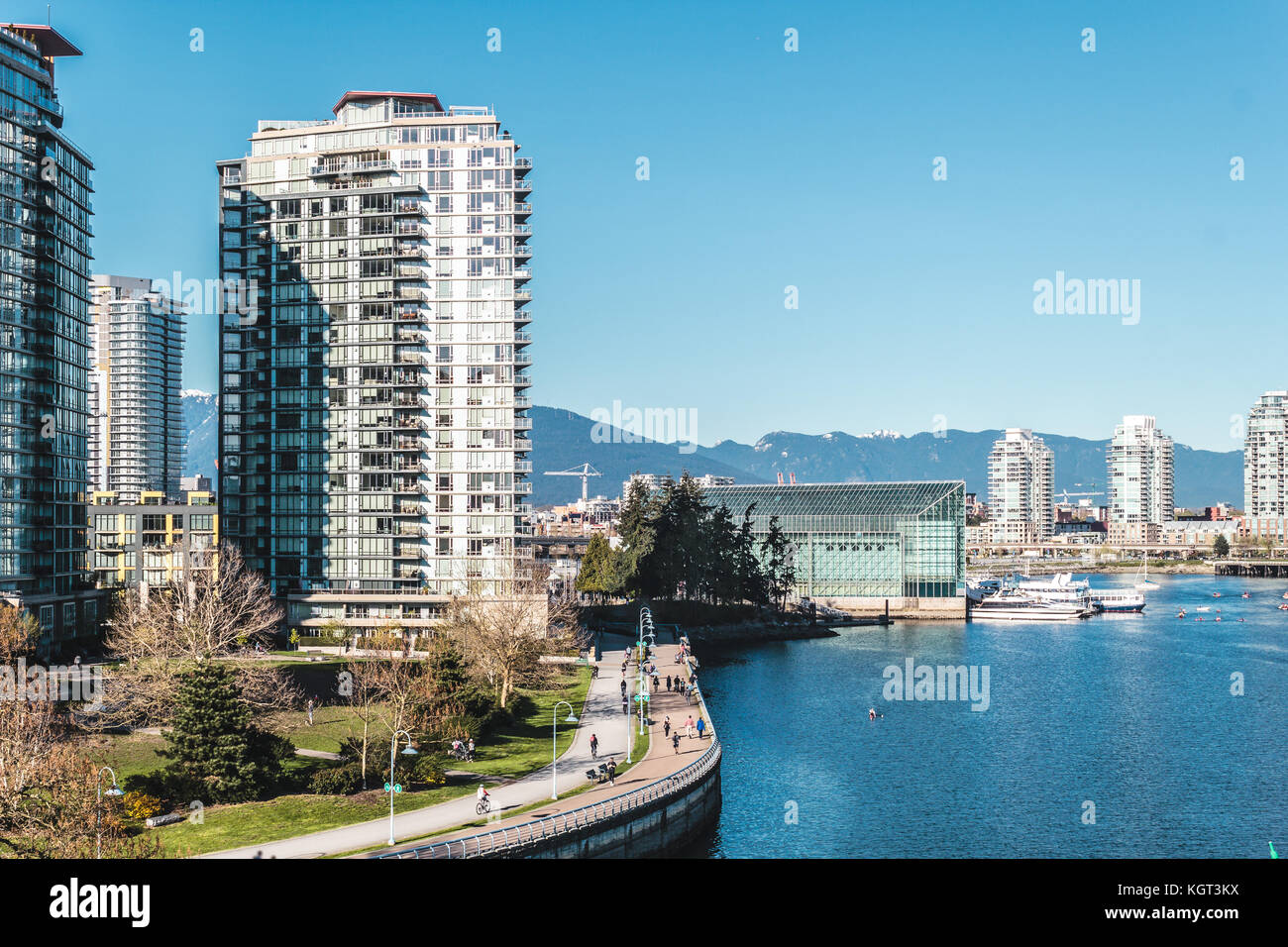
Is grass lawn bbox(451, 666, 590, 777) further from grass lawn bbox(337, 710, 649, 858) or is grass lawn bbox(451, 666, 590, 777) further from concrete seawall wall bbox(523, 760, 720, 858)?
concrete seawall wall bbox(523, 760, 720, 858)

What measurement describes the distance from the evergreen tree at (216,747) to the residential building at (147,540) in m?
85.1

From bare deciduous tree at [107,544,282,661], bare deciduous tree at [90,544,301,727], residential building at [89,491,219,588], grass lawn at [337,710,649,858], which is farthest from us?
residential building at [89,491,219,588]

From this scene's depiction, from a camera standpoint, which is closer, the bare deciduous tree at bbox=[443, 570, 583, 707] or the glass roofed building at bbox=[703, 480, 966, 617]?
the bare deciduous tree at bbox=[443, 570, 583, 707]

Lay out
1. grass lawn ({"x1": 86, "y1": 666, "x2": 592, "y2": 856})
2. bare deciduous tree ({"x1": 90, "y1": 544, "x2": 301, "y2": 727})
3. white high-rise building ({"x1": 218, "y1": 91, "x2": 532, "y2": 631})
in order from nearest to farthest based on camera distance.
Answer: grass lawn ({"x1": 86, "y1": 666, "x2": 592, "y2": 856}) → bare deciduous tree ({"x1": 90, "y1": 544, "x2": 301, "y2": 727}) → white high-rise building ({"x1": 218, "y1": 91, "x2": 532, "y2": 631})

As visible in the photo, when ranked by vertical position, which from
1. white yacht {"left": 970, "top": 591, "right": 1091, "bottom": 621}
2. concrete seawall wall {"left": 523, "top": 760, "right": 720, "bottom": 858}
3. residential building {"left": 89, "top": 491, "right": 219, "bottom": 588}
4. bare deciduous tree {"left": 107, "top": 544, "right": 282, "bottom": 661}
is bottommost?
white yacht {"left": 970, "top": 591, "right": 1091, "bottom": 621}

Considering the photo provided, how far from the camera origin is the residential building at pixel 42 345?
93.0 metres

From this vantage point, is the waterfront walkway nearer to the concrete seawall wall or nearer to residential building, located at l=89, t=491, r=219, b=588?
the concrete seawall wall

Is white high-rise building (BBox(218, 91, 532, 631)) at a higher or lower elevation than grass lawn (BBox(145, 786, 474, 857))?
higher

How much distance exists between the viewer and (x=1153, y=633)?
152000 mm

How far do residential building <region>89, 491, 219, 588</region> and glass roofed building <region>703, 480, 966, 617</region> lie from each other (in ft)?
313

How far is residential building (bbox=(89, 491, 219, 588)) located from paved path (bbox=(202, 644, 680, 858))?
79.7 meters

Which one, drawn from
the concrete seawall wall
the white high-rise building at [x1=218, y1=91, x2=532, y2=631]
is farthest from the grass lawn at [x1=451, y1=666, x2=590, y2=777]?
the white high-rise building at [x1=218, y1=91, x2=532, y2=631]

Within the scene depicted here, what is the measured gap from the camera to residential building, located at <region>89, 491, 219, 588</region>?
139 m
